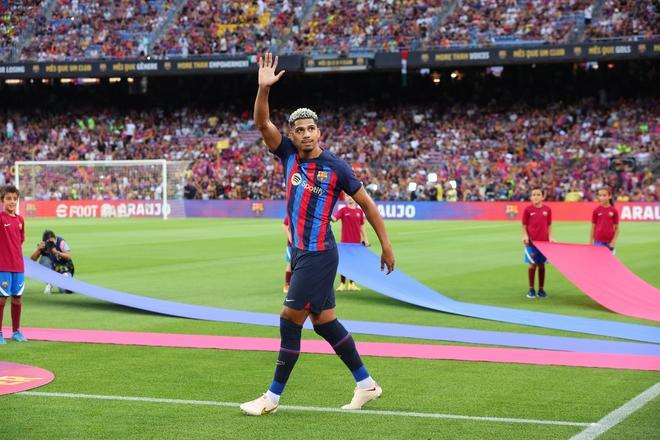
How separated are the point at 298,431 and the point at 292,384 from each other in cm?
173

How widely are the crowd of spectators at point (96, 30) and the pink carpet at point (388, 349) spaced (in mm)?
46396

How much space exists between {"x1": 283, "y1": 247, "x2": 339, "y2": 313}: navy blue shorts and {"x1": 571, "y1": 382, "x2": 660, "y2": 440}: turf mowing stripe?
1991 millimetres

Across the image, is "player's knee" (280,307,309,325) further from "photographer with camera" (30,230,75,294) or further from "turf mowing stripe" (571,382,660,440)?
"photographer with camera" (30,230,75,294)

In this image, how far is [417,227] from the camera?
126 ft

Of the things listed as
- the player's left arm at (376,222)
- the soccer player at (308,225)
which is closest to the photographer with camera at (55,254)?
the soccer player at (308,225)

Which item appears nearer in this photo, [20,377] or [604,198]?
[20,377]

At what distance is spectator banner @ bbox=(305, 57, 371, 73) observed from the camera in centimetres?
5084

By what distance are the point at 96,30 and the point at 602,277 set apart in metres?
48.1

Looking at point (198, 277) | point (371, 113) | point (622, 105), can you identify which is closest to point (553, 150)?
point (622, 105)

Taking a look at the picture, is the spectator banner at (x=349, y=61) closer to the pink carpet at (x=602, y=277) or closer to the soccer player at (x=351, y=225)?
the soccer player at (x=351, y=225)

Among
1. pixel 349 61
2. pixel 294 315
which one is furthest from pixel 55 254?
pixel 349 61

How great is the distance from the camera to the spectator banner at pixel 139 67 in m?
53.1

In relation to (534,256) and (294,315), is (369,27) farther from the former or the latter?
(294,315)

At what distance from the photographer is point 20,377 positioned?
881 cm
